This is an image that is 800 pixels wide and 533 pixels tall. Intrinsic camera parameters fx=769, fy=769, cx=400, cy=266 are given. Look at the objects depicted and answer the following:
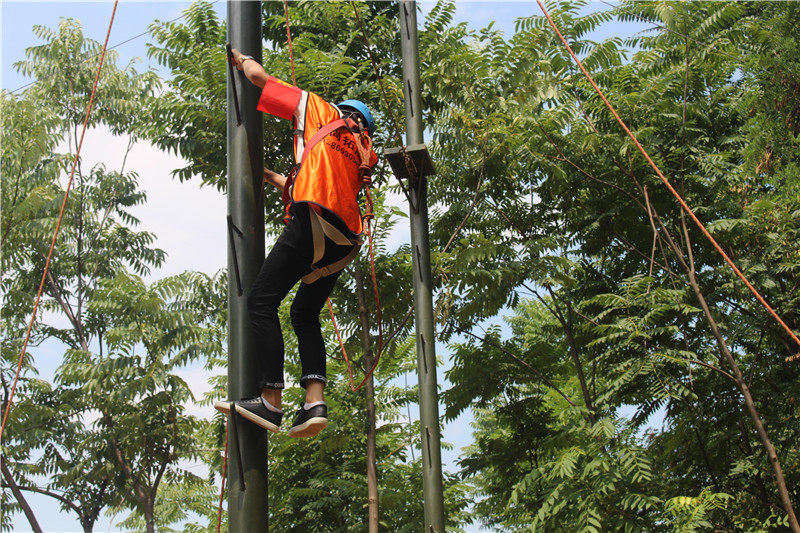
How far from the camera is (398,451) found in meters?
10.0

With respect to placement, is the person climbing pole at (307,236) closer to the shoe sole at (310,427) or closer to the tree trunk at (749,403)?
the shoe sole at (310,427)

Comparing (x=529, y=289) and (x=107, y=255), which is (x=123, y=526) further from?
(x=529, y=289)

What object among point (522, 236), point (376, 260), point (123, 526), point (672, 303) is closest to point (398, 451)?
point (376, 260)

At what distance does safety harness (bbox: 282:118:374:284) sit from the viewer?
371cm

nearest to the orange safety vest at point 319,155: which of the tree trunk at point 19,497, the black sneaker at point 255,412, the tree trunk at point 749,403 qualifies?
the black sneaker at point 255,412

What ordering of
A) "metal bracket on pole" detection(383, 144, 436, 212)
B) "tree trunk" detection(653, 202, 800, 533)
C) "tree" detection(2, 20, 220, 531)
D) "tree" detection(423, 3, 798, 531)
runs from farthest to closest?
"tree" detection(2, 20, 220, 531) → "tree" detection(423, 3, 798, 531) → "tree trunk" detection(653, 202, 800, 533) → "metal bracket on pole" detection(383, 144, 436, 212)

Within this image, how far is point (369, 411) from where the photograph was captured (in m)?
9.20

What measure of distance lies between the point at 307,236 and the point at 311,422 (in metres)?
0.89

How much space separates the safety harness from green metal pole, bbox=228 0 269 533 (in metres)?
0.28

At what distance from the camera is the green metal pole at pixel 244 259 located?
10.3 ft

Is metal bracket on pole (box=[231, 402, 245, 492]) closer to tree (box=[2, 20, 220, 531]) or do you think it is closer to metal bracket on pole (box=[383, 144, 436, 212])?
metal bracket on pole (box=[383, 144, 436, 212])

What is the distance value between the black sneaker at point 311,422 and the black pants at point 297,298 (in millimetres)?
177

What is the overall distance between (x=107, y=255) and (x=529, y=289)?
12.6 metres

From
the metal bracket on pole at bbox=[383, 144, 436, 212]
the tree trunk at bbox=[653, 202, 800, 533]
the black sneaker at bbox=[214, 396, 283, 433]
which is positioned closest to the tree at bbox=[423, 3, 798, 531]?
the tree trunk at bbox=[653, 202, 800, 533]
